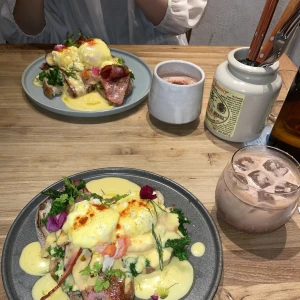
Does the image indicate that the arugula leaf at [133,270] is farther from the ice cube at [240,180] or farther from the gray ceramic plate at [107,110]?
the gray ceramic plate at [107,110]

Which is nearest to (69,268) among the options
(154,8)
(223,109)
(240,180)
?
(240,180)

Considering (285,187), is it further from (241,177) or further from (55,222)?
(55,222)

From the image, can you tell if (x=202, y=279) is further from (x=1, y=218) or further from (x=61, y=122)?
(x=61, y=122)

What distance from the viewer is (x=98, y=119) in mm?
1312

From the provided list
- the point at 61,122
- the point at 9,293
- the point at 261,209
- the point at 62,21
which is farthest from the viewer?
the point at 62,21

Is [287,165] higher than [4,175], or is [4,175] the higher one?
[287,165]

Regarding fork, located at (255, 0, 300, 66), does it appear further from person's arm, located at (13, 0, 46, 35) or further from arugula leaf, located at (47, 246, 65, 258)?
person's arm, located at (13, 0, 46, 35)

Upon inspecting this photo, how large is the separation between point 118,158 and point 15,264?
46 centimetres

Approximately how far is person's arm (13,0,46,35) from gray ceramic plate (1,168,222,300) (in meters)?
1.15

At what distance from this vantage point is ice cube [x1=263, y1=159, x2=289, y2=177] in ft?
2.99

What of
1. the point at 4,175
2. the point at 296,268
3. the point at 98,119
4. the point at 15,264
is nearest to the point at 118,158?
the point at 98,119

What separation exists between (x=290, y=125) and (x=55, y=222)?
2.44 ft

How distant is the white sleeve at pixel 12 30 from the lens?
1765mm

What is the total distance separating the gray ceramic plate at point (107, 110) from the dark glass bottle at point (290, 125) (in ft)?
1.64
